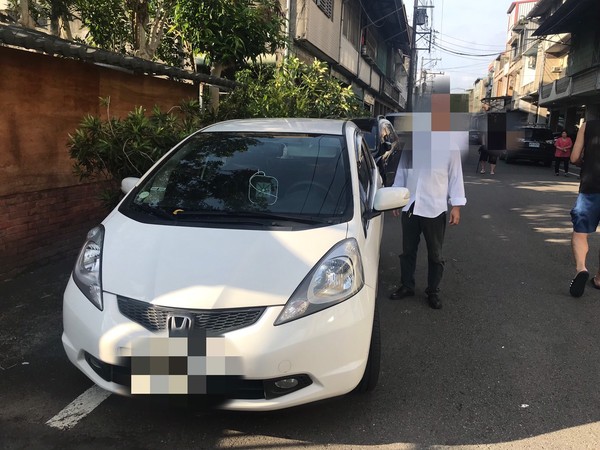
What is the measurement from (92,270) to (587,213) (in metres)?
4.52

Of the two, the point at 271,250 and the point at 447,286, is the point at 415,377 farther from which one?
the point at 447,286

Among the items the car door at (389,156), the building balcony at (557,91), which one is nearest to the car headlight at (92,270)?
the car door at (389,156)

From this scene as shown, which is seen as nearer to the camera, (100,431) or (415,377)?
(100,431)

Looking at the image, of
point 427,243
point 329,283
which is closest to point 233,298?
point 329,283

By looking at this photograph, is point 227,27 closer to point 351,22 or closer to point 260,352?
point 260,352

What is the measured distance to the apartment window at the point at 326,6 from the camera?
1459 centimetres

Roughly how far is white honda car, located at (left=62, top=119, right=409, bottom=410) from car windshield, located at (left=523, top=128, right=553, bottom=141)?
70.6 feet

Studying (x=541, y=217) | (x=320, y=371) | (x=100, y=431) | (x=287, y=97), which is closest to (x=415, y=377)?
(x=320, y=371)

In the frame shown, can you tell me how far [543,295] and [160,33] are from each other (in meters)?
6.87

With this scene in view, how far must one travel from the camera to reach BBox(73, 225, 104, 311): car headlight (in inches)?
104

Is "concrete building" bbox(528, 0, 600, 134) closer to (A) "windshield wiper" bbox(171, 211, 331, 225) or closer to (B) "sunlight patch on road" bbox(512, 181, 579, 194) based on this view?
(B) "sunlight patch on road" bbox(512, 181, 579, 194)

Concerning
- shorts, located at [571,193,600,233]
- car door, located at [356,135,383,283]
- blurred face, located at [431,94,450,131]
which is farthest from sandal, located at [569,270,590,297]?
car door, located at [356,135,383,283]

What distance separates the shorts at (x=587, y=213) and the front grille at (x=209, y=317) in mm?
3894

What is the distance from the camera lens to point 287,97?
300 inches
